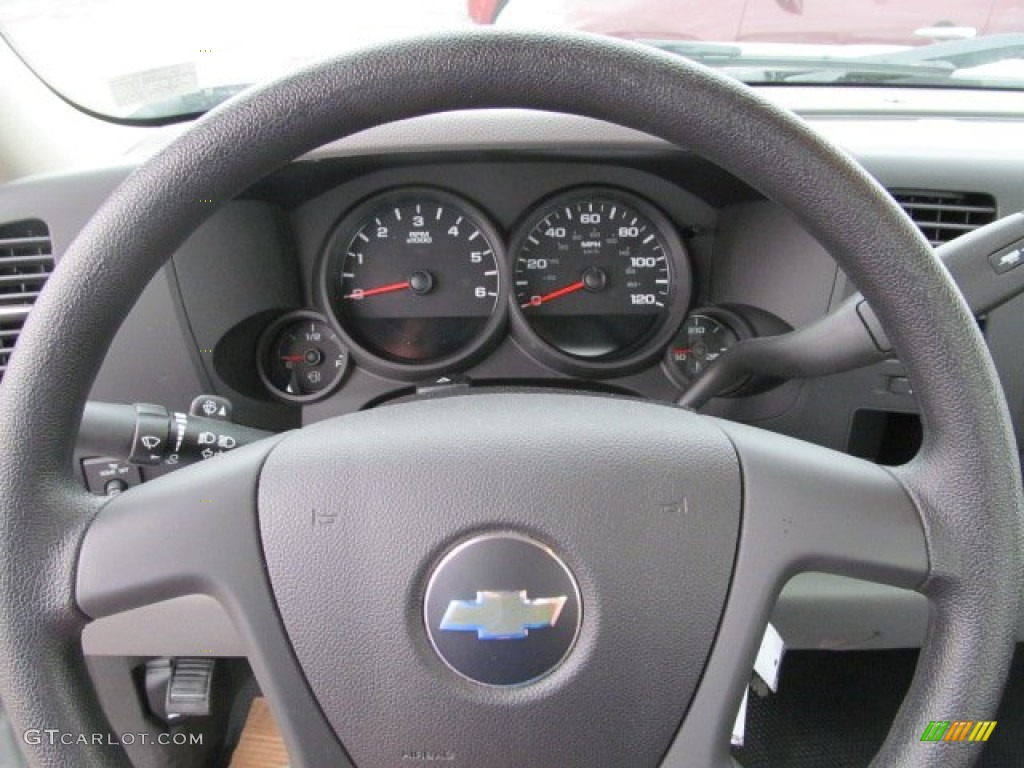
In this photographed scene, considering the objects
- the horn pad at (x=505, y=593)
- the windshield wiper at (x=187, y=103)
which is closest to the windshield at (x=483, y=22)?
the windshield wiper at (x=187, y=103)

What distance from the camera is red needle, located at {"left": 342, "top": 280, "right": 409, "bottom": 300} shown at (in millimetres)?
1873

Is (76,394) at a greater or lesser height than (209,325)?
greater

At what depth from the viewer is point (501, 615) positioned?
811mm

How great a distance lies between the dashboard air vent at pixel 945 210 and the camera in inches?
60.4

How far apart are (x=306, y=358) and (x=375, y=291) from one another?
0.63 feet

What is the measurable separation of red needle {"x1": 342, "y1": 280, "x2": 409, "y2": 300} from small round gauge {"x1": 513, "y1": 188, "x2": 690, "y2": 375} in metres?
0.23

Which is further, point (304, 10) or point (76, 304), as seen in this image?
point (304, 10)

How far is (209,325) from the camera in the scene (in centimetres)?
160

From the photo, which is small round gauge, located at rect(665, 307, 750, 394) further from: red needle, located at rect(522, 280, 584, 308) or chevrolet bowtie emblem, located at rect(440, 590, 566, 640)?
chevrolet bowtie emblem, located at rect(440, 590, 566, 640)

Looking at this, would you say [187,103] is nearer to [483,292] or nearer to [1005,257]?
[483,292]

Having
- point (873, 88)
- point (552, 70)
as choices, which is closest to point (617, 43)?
point (552, 70)

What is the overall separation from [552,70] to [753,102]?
17 cm

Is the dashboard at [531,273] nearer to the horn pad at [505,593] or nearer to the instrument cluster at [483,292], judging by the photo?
the instrument cluster at [483,292]

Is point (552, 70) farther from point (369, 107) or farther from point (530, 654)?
point (530, 654)
